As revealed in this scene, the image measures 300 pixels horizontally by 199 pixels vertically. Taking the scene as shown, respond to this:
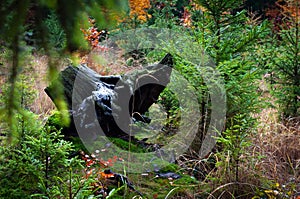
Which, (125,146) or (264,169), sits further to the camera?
(125,146)

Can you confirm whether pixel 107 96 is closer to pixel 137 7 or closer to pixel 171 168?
pixel 171 168

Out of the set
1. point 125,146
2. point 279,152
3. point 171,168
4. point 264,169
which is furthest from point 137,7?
point 264,169

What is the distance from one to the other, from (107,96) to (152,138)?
67cm

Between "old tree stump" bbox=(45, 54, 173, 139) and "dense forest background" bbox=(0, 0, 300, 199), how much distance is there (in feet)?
0.61

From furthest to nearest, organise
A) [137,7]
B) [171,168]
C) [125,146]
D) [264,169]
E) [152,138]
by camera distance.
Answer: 1. [137,7]
2. [152,138]
3. [125,146]
4. [171,168]
5. [264,169]

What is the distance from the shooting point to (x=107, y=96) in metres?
3.70

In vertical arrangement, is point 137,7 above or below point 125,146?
above

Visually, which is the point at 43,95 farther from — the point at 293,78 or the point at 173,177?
the point at 293,78

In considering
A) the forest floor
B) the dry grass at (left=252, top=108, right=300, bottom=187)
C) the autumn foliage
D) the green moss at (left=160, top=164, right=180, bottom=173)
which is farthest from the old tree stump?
the autumn foliage

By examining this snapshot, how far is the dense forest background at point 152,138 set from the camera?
0.96 metres

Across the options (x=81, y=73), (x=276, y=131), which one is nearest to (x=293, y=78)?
(x=276, y=131)

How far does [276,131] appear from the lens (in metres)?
3.96

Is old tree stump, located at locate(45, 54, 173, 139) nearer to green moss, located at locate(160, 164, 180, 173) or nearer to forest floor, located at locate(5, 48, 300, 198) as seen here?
forest floor, located at locate(5, 48, 300, 198)

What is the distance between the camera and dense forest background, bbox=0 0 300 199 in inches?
37.9
